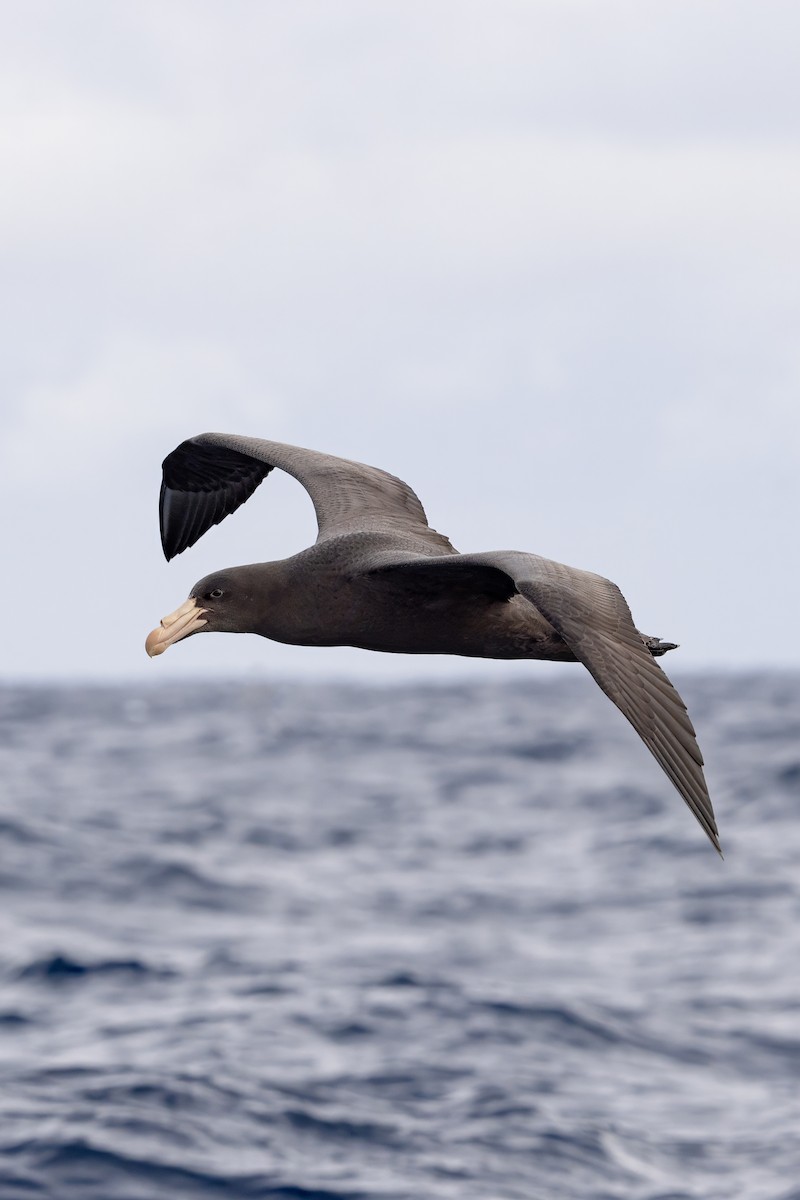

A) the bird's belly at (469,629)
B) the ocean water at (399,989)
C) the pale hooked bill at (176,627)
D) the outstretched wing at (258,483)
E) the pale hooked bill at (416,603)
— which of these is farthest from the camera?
the ocean water at (399,989)

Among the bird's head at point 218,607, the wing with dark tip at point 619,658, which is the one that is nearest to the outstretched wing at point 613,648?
the wing with dark tip at point 619,658

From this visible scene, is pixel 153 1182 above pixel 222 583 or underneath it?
underneath

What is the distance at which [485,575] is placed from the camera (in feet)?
31.9

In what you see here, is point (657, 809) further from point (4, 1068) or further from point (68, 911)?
point (4, 1068)

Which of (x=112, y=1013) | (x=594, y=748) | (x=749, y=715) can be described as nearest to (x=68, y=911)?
(x=112, y=1013)

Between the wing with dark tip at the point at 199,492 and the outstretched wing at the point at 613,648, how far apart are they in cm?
384

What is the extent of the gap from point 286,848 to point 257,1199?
16.5m

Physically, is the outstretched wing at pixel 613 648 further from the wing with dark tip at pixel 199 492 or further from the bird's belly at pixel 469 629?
the wing with dark tip at pixel 199 492

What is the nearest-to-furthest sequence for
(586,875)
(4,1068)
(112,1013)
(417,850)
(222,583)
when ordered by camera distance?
(222,583) → (4,1068) → (112,1013) → (586,875) → (417,850)

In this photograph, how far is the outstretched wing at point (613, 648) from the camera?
8.12 meters

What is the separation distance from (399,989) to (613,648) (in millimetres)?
11689

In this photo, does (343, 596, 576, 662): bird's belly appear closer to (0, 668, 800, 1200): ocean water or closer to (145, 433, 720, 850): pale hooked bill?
(145, 433, 720, 850): pale hooked bill

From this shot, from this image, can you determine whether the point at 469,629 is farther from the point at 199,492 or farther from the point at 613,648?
the point at 199,492

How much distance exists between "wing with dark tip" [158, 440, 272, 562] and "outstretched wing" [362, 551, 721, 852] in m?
3.84
